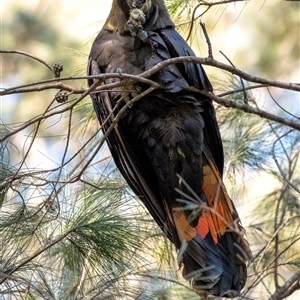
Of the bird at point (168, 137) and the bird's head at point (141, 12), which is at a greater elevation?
the bird's head at point (141, 12)

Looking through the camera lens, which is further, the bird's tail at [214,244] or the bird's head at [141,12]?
the bird's head at [141,12]

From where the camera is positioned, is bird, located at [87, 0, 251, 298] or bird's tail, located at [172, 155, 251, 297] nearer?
bird's tail, located at [172, 155, 251, 297]

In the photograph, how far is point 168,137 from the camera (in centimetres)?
219

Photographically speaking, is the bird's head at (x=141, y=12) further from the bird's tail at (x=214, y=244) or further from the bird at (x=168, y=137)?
the bird's tail at (x=214, y=244)

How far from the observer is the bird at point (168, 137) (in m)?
2.14

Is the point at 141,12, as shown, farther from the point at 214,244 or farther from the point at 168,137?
the point at 214,244

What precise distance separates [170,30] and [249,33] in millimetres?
3889

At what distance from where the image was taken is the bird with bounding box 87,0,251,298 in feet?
7.02

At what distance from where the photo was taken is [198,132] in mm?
2189

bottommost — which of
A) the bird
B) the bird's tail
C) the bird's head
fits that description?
the bird's tail

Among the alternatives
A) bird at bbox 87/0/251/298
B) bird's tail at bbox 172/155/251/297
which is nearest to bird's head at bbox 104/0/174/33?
bird at bbox 87/0/251/298

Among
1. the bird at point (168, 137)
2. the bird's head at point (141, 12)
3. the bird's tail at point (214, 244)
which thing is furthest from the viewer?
the bird's head at point (141, 12)

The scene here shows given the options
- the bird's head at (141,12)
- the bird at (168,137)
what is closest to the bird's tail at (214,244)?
the bird at (168,137)

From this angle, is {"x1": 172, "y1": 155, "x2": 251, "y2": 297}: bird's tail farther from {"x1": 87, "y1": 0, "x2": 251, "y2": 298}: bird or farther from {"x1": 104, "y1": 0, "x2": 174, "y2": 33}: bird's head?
{"x1": 104, "y1": 0, "x2": 174, "y2": 33}: bird's head
